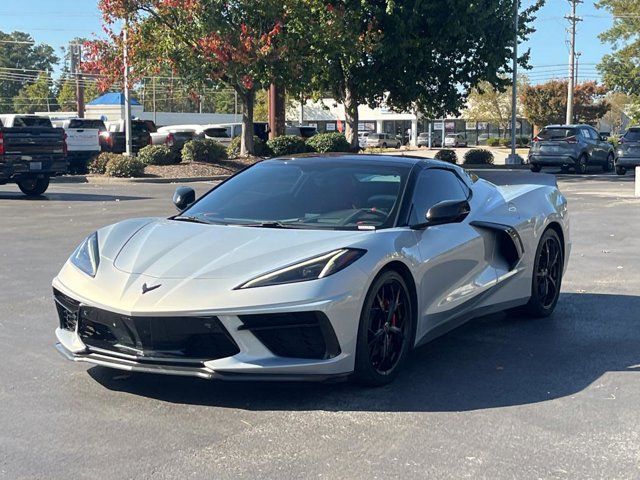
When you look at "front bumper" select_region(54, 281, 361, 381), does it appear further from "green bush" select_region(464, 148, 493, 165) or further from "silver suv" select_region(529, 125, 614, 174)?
"green bush" select_region(464, 148, 493, 165)

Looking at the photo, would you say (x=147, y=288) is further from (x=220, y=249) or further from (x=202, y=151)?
(x=202, y=151)

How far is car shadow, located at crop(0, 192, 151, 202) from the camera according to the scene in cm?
1733

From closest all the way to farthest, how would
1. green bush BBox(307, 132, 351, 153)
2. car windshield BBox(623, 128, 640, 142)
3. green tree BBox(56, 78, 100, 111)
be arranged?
car windshield BBox(623, 128, 640, 142) < green bush BBox(307, 132, 351, 153) < green tree BBox(56, 78, 100, 111)

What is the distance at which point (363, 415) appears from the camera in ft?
14.0

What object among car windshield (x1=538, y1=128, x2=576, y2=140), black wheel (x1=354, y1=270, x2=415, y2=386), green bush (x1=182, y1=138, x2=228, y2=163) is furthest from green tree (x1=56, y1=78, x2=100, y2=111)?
black wheel (x1=354, y1=270, x2=415, y2=386)

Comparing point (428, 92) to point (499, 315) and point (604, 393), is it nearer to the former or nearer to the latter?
point (499, 315)

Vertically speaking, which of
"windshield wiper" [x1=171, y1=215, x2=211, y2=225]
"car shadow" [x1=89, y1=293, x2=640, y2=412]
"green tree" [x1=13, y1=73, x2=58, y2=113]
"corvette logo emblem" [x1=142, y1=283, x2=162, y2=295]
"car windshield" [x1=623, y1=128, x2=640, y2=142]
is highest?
"green tree" [x1=13, y1=73, x2=58, y2=113]

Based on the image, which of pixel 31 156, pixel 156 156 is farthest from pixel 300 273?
pixel 156 156

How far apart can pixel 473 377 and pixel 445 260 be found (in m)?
0.79

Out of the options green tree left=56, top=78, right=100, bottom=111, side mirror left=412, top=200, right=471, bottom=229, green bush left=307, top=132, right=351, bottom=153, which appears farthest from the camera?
green tree left=56, top=78, right=100, bottom=111

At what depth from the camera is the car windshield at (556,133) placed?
28125mm

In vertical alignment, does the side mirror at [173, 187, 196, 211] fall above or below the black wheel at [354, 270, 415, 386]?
above

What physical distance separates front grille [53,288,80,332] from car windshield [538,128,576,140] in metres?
25.8

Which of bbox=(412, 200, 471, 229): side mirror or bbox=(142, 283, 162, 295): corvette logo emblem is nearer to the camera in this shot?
bbox=(142, 283, 162, 295): corvette logo emblem
